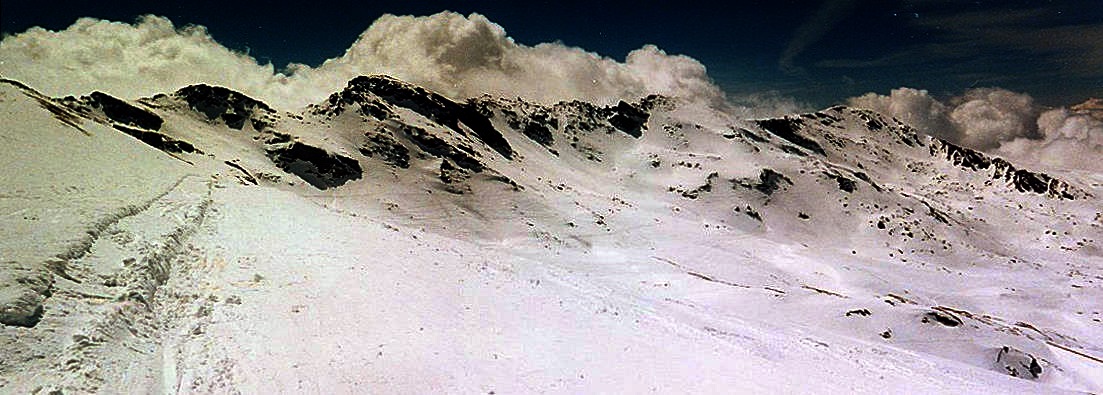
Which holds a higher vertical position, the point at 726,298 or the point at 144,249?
the point at 726,298

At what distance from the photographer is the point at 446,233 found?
5738cm

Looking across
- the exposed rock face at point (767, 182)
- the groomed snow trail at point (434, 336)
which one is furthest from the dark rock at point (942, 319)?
the exposed rock face at point (767, 182)

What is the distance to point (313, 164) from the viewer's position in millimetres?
66562

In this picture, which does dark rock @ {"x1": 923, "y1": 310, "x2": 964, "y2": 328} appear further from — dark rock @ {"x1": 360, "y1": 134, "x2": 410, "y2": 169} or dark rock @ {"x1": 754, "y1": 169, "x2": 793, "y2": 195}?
dark rock @ {"x1": 754, "y1": 169, "x2": 793, "y2": 195}

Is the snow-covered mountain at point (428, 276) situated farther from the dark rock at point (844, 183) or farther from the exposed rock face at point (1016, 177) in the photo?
the exposed rock face at point (1016, 177)

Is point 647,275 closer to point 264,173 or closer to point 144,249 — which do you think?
point 144,249

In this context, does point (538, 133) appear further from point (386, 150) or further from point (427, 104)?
point (386, 150)

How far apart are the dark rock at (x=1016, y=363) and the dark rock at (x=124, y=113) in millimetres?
84365

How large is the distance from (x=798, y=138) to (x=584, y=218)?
450ft

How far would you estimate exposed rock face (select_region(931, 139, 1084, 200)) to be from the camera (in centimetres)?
16950

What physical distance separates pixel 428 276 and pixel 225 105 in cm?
7327

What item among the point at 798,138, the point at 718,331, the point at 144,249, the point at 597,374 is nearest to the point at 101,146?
the point at 144,249

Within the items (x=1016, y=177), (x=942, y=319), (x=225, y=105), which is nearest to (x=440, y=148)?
(x=225, y=105)

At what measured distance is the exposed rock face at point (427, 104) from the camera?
99.9 meters
